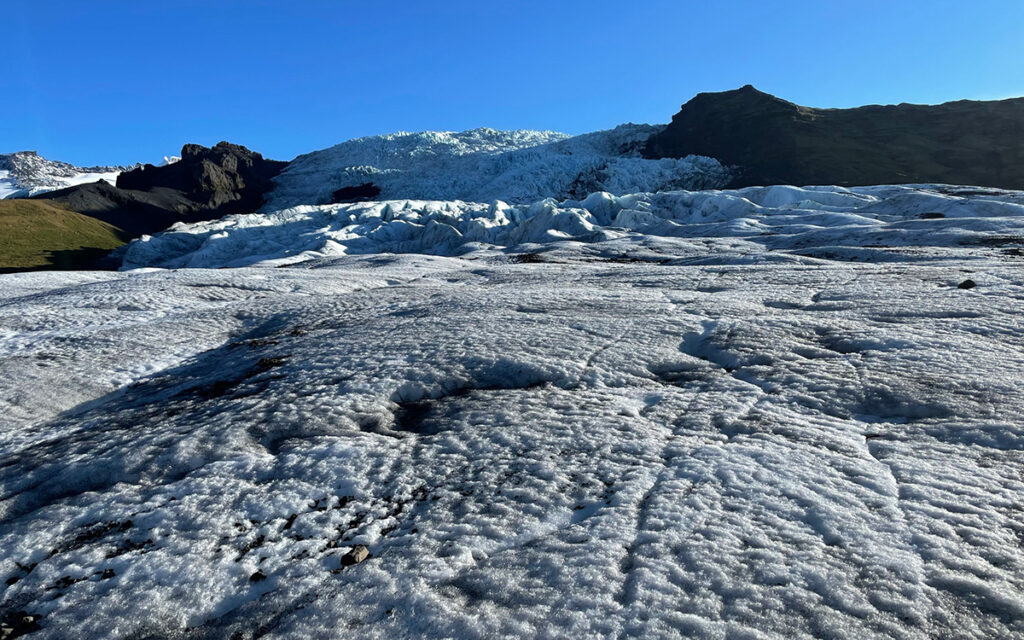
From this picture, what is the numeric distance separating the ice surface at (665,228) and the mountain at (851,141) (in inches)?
1706

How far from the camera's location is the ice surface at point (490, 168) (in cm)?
8106

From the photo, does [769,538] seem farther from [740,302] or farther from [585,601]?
[740,302]

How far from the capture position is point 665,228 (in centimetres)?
3412

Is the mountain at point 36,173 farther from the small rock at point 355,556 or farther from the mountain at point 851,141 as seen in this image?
the small rock at point 355,556

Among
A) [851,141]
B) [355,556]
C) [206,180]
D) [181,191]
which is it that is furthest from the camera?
[206,180]

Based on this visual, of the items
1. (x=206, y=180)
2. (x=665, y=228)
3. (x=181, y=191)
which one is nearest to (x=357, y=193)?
(x=206, y=180)

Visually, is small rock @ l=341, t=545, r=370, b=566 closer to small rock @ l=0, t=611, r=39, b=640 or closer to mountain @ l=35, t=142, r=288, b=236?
small rock @ l=0, t=611, r=39, b=640

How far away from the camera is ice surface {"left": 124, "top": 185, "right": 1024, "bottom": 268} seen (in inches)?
774

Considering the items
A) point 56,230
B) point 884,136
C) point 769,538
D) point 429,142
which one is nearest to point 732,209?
point 769,538

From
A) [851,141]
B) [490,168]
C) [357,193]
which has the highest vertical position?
[490,168]

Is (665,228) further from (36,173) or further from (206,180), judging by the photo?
(36,173)

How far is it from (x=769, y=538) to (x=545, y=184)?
81.6 metres

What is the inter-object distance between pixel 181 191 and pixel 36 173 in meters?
87.0

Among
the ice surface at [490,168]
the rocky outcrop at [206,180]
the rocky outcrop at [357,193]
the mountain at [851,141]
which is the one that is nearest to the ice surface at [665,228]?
the ice surface at [490,168]
